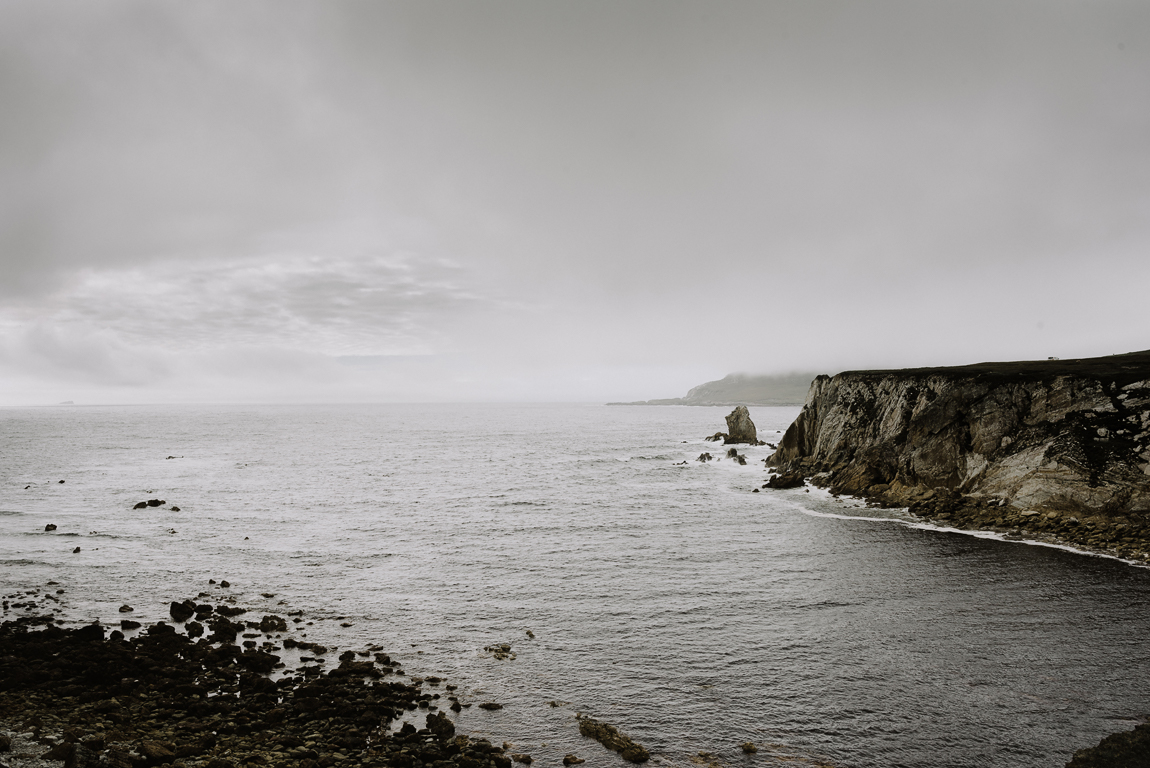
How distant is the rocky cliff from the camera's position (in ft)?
120

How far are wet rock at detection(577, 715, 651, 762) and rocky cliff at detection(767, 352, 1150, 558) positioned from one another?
1397 inches

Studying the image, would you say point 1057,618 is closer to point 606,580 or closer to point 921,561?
point 921,561

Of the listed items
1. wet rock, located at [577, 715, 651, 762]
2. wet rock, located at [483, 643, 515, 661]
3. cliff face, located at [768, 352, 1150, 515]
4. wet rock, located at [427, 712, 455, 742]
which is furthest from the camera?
cliff face, located at [768, 352, 1150, 515]

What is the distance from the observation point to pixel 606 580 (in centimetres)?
2995

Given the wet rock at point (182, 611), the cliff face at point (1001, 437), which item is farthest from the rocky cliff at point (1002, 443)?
the wet rock at point (182, 611)

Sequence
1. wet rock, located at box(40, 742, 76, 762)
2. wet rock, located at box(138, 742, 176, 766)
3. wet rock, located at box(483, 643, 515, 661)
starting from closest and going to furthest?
wet rock, located at box(40, 742, 76, 762) → wet rock, located at box(138, 742, 176, 766) → wet rock, located at box(483, 643, 515, 661)

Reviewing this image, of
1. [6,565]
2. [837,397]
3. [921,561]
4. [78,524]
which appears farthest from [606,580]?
[837,397]

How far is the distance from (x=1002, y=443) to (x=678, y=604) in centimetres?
3411

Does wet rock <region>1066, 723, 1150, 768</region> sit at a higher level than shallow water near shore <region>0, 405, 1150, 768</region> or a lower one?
higher

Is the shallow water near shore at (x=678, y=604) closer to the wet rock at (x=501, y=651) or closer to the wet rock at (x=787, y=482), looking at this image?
the wet rock at (x=501, y=651)

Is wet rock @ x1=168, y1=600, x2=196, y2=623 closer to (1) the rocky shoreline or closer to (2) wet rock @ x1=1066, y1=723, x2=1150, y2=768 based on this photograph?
(1) the rocky shoreline

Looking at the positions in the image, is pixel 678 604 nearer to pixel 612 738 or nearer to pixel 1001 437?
pixel 612 738

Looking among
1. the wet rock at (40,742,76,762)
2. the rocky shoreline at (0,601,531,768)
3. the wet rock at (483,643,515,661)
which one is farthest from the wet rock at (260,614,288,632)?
the wet rock at (40,742,76,762)

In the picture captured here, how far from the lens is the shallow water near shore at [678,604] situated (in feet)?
52.6
